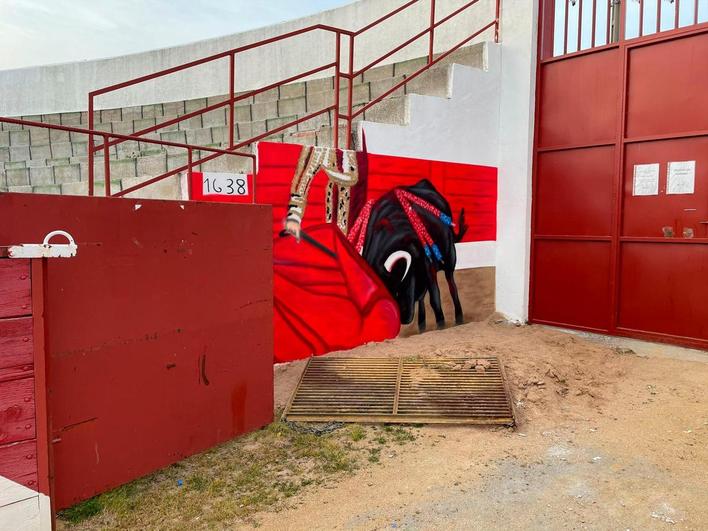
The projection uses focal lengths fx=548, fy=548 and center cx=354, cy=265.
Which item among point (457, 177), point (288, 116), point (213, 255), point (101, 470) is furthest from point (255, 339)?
point (288, 116)

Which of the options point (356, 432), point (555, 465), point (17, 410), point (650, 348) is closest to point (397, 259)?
point (356, 432)

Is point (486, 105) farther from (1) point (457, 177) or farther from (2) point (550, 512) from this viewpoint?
(2) point (550, 512)

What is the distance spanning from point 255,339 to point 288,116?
538cm

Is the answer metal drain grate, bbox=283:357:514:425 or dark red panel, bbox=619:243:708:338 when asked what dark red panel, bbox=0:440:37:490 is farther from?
dark red panel, bbox=619:243:708:338

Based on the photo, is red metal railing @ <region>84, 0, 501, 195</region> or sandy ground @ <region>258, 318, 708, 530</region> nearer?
sandy ground @ <region>258, 318, 708, 530</region>

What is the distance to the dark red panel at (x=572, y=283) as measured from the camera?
257 inches

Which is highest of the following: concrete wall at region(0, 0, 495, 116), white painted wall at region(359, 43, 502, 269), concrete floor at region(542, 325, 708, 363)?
concrete wall at region(0, 0, 495, 116)

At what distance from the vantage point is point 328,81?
27.8ft

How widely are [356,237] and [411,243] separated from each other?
31.9 inches

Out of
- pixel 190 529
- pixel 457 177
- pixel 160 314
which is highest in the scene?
pixel 457 177

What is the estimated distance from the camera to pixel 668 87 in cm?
590

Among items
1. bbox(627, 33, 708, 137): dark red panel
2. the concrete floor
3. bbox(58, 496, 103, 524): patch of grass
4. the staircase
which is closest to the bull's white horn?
the staircase

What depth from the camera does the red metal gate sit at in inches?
228

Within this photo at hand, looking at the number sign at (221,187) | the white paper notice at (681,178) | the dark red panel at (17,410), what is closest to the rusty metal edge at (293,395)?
the number sign at (221,187)
